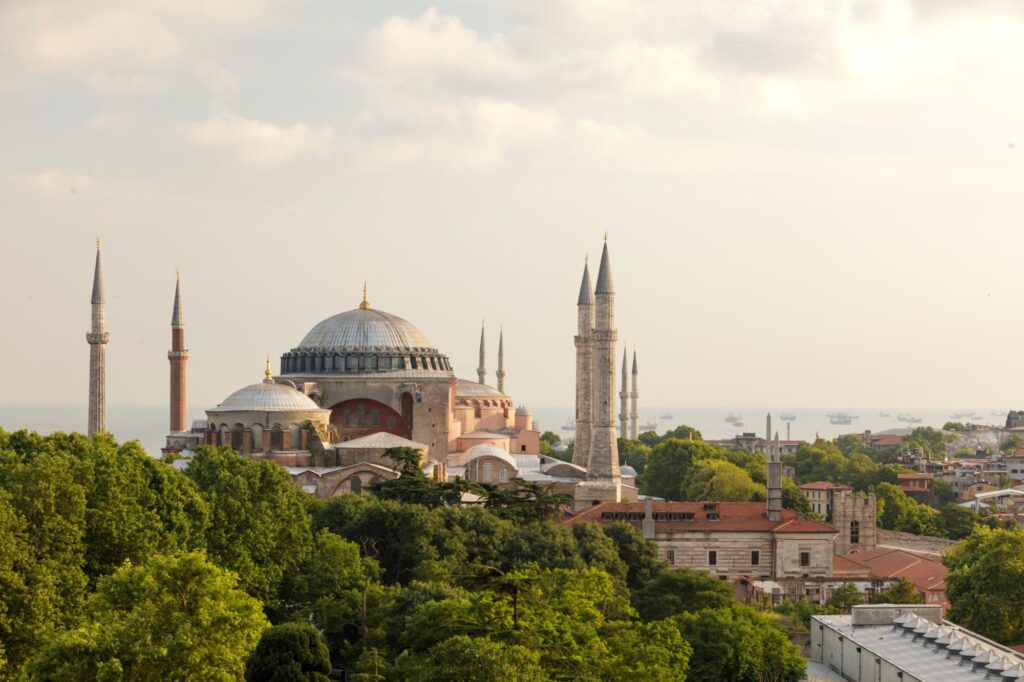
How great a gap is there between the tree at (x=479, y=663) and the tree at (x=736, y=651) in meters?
6.71

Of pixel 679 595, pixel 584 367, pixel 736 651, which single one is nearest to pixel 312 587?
pixel 679 595

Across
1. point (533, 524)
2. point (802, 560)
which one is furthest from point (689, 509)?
point (533, 524)

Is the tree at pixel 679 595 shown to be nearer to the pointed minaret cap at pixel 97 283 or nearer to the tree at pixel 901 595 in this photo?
the tree at pixel 901 595

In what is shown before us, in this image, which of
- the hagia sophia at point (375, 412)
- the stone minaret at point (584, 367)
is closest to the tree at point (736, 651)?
the hagia sophia at point (375, 412)

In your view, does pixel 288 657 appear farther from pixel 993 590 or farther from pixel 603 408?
pixel 603 408

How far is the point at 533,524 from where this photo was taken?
4041cm

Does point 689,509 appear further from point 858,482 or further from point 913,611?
point 858,482

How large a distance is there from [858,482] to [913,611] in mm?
47758

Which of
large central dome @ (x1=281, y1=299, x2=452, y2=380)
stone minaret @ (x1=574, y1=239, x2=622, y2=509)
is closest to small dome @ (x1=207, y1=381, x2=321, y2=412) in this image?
large central dome @ (x1=281, y1=299, x2=452, y2=380)

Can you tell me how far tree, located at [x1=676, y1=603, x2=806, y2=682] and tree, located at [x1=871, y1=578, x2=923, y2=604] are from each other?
34.4 ft

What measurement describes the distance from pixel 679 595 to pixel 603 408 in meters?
17.7

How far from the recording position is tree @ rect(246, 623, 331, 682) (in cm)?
2733

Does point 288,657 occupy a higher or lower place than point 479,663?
lower

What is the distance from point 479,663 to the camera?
955 inches
